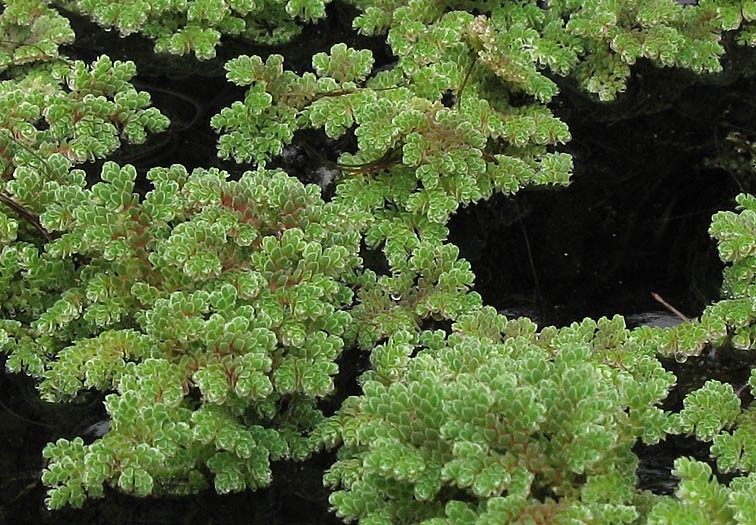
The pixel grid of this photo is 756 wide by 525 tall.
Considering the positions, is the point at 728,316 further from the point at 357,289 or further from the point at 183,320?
the point at 183,320

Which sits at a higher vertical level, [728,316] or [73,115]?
[728,316]

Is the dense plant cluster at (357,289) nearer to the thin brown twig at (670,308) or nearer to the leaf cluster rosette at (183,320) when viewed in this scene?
the leaf cluster rosette at (183,320)

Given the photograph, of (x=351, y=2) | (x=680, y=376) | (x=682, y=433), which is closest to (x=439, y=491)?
(x=682, y=433)

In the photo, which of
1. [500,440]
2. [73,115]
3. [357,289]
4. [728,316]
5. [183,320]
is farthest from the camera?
[73,115]

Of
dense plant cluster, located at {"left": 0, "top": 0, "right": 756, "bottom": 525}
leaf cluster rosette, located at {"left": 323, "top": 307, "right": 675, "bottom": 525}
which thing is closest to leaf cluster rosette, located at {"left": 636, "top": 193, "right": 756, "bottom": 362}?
dense plant cluster, located at {"left": 0, "top": 0, "right": 756, "bottom": 525}

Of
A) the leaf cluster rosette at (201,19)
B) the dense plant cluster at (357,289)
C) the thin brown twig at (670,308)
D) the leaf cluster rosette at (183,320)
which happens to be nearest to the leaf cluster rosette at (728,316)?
the dense plant cluster at (357,289)

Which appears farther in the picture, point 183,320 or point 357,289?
point 357,289

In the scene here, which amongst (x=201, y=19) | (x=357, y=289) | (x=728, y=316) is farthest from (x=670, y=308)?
(x=201, y=19)
